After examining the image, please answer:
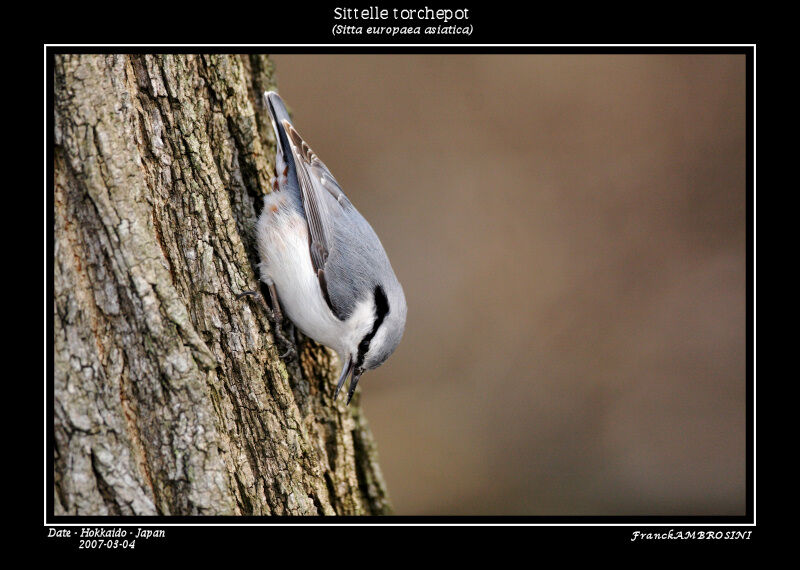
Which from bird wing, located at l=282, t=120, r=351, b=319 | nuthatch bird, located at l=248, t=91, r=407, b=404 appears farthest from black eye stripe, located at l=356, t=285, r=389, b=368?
bird wing, located at l=282, t=120, r=351, b=319

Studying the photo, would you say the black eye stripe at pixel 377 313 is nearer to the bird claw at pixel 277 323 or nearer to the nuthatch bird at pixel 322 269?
the nuthatch bird at pixel 322 269

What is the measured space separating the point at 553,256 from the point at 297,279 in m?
3.04

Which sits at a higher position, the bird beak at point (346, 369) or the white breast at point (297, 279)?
the white breast at point (297, 279)

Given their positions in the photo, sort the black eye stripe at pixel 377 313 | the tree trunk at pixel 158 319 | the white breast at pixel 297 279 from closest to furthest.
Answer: the tree trunk at pixel 158 319, the white breast at pixel 297 279, the black eye stripe at pixel 377 313

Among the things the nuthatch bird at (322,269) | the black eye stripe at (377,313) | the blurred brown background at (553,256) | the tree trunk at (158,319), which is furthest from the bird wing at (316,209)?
the blurred brown background at (553,256)

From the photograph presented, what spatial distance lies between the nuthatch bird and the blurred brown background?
2.09 m

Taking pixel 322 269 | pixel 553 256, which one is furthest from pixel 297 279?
pixel 553 256

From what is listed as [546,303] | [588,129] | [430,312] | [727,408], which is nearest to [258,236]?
[430,312]

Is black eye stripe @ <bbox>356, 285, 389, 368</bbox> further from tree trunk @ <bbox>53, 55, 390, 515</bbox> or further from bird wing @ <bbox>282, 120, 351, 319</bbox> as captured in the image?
tree trunk @ <bbox>53, 55, 390, 515</bbox>

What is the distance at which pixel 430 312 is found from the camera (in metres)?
5.24

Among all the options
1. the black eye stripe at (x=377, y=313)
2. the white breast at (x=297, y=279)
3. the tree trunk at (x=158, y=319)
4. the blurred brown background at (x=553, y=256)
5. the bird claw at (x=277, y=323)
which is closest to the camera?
the tree trunk at (x=158, y=319)

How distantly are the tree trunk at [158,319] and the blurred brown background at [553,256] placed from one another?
100 inches

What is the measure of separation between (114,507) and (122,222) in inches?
37.3

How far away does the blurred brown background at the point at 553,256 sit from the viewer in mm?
5039
